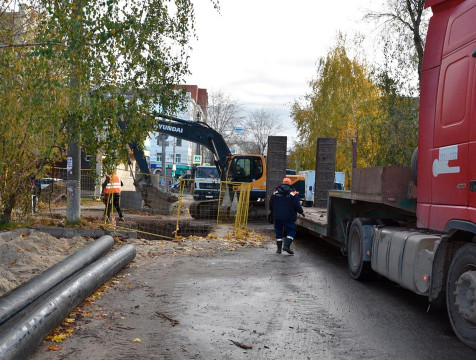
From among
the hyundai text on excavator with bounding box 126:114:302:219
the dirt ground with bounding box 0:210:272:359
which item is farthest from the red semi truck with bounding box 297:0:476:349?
the hyundai text on excavator with bounding box 126:114:302:219

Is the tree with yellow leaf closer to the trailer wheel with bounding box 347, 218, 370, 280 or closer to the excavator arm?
the excavator arm

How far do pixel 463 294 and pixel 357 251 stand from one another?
3.84 m

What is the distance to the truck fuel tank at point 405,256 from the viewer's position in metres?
6.37

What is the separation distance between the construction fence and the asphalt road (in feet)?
25.7

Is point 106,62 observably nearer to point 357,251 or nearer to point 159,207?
point 357,251

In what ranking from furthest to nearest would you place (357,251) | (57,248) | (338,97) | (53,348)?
(338,97) < (57,248) < (357,251) < (53,348)

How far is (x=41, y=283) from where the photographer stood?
6.46 meters

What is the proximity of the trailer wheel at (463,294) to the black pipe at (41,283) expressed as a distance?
14.8 feet

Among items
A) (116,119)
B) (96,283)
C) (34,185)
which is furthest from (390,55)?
(96,283)

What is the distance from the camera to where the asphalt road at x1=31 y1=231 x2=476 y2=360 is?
17.0 feet

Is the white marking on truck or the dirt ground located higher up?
the white marking on truck

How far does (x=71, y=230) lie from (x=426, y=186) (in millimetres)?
9486

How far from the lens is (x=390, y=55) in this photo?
20797 mm

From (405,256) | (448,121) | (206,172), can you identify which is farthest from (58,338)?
(206,172)
